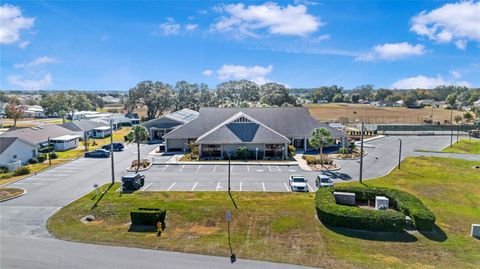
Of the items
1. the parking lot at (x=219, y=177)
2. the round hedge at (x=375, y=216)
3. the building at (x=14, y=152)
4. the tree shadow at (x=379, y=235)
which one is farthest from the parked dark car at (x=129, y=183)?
the building at (x=14, y=152)

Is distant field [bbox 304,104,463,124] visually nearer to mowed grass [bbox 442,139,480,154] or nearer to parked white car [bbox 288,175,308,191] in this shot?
mowed grass [bbox 442,139,480,154]

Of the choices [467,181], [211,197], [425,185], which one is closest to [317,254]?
[211,197]

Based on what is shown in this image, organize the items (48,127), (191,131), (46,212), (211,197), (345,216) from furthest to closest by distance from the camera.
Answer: (48,127), (191,131), (211,197), (46,212), (345,216)

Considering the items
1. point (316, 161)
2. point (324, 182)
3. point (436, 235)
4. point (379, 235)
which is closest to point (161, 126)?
point (316, 161)

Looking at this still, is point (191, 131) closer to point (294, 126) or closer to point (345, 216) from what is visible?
point (294, 126)

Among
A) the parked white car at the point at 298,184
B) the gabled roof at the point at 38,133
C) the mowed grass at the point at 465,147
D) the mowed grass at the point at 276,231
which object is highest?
the gabled roof at the point at 38,133

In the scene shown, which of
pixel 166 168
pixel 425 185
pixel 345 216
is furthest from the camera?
pixel 166 168

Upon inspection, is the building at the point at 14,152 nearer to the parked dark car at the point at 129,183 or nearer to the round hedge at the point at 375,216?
the parked dark car at the point at 129,183
